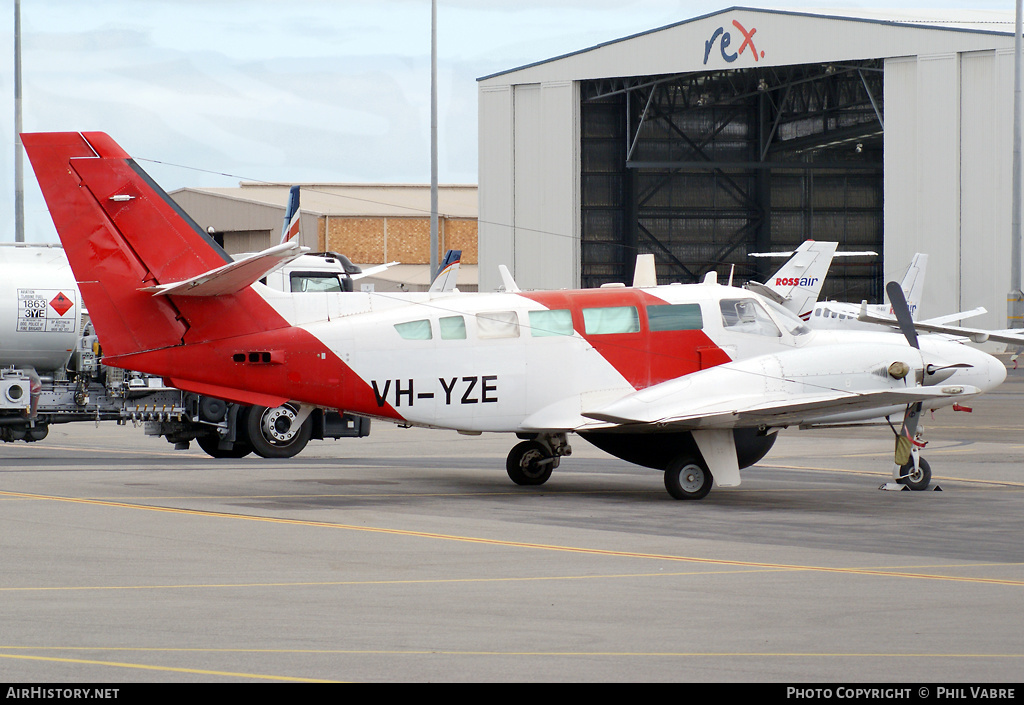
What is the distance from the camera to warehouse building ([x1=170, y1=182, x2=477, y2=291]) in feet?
234

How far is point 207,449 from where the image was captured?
2206 centimetres

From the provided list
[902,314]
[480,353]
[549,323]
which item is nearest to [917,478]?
[902,314]

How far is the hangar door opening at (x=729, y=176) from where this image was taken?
5825cm

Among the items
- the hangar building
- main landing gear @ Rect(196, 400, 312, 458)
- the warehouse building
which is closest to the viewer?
main landing gear @ Rect(196, 400, 312, 458)

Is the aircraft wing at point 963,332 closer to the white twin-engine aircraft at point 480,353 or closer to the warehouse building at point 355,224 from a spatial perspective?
the white twin-engine aircraft at point 480,353

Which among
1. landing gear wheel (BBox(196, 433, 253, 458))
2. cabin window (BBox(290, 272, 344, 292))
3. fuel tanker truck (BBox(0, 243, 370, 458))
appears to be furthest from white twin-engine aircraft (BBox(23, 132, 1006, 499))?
cabin window (BBox(290, 272, 344, 292))

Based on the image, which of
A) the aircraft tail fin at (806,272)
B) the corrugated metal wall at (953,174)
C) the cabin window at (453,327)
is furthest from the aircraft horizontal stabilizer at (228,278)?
the corrugated metal wall at (953,174)

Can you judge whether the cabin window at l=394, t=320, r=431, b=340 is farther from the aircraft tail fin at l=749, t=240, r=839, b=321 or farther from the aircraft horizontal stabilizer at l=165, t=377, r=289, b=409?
the aircraft tail fin at l=749, t=240, r=839, b=321

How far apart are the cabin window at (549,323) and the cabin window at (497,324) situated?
0.23m

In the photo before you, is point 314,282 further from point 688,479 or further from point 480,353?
point 688,479

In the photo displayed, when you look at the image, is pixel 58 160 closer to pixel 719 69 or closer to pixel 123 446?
pixel 123 446

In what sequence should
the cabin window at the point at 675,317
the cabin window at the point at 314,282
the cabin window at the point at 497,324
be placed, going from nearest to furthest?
the cabin window at the point at 497,324 < the cabin window at the point at 675,317 < the cabin window at the point at 314,282

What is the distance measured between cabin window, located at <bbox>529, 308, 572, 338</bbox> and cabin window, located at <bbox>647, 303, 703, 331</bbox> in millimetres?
1126

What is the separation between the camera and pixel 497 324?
648 inches
